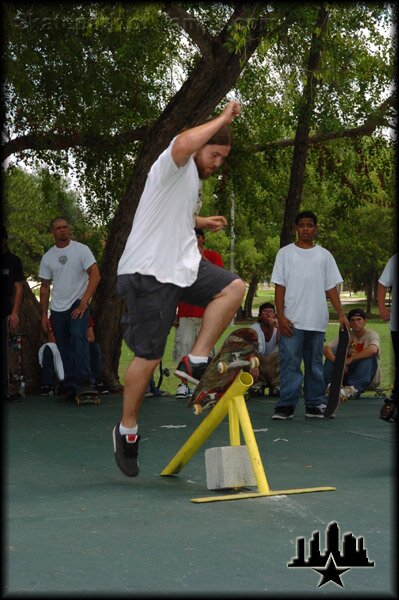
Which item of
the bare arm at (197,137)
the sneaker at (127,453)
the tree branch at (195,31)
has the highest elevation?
the tree branch at (195,31)

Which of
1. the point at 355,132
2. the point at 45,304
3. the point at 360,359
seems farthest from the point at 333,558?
the point at 355,132

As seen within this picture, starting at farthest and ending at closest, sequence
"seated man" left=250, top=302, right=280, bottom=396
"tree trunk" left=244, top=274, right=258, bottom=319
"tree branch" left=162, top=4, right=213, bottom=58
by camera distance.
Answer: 1. "tree trunk" left=244, top=274, right=258, bottom=319
2. "seated man" left=250, top=302, right=280, bottom=396
3. "tree branch" left=162, top=4, right=213, bottom=58

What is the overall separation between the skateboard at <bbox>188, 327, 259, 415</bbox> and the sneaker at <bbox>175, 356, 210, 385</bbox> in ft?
0.13

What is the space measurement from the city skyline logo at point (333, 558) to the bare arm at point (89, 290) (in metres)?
6.91

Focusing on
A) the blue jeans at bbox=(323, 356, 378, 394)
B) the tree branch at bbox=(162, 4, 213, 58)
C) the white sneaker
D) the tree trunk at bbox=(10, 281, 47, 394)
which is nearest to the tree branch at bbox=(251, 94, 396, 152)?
the tree branch at bbox=(162, 4, 213, 58)

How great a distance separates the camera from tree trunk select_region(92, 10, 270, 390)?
449 inches

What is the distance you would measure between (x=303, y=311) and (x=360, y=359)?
2.50 meters

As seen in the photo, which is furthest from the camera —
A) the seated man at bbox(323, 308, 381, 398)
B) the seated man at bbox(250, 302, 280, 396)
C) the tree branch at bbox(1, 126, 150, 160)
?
the tree branch at bbox(1, 126, 150, 160)

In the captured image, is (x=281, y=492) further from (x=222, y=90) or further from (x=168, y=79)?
(x=168, y=79)

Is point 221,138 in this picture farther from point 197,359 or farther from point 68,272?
point 68,272

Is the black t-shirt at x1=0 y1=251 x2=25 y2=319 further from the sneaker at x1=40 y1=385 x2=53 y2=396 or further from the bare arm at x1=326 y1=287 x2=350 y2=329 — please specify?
the bare arm at x1=326 y1=287 x2=350 y2=329

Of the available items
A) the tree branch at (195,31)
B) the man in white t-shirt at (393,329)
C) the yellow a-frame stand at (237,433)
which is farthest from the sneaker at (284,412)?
the tree branch at (195,31)

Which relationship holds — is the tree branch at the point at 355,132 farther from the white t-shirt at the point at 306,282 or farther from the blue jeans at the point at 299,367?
the blue jeans at the point at 299,367

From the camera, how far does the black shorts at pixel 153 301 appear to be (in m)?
5.45
